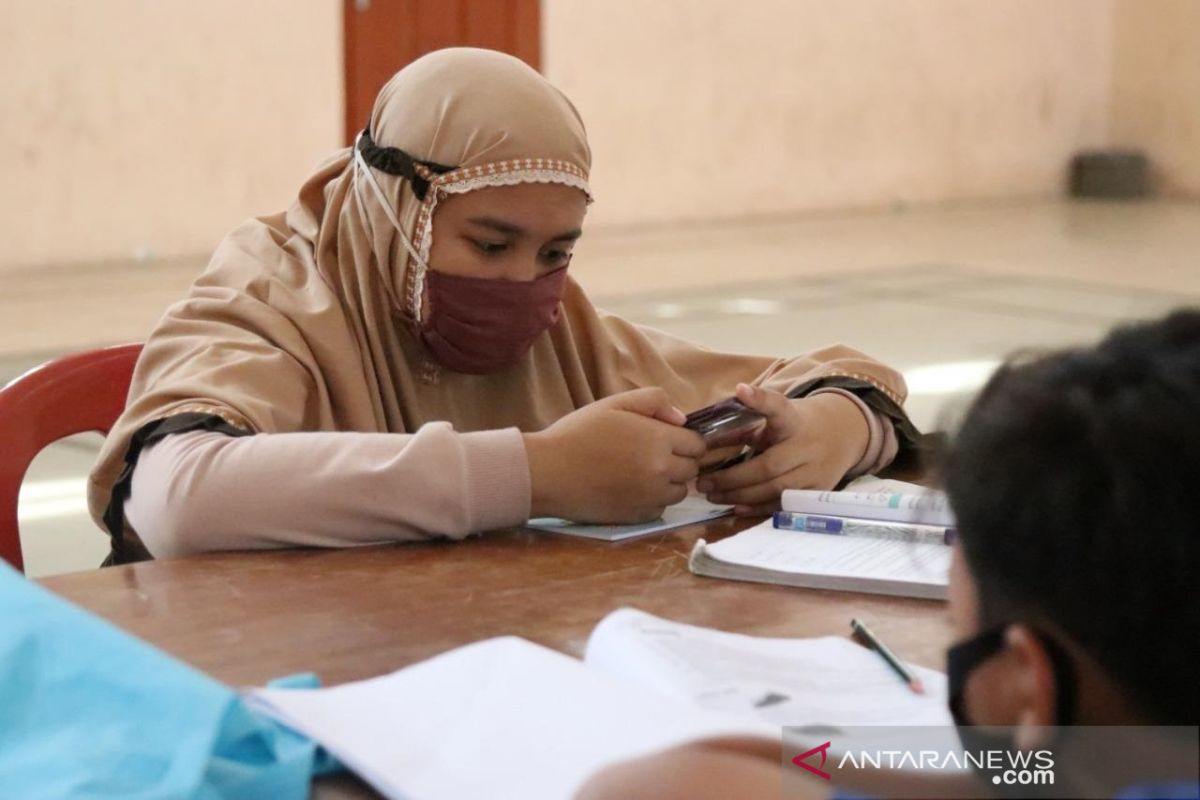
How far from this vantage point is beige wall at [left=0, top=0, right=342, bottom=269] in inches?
267

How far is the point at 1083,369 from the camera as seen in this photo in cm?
68

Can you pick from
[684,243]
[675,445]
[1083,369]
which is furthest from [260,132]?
[1083,369]

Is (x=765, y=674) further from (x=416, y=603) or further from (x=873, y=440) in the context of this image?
(x=873, y=440)

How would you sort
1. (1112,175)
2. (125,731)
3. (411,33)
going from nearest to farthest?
(125,731) < (411,33) < (1112,175)

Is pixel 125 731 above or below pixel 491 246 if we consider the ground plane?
below

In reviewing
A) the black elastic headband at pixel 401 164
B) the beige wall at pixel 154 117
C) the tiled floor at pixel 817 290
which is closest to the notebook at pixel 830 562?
the black elastic headband at pixel 401 164

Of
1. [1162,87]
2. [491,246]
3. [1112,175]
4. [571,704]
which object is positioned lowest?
[1112,175]

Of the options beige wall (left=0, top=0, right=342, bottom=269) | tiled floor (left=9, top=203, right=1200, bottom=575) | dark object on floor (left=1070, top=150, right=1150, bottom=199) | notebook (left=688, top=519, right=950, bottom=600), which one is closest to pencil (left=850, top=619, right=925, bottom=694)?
notebook (left=688, top=519, right=950, bottom=600)

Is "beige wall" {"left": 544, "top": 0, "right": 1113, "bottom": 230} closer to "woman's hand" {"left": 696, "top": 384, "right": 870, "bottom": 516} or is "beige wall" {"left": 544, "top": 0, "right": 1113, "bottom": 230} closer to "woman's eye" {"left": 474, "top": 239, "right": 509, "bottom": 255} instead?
"woman's eye" {"left": 474, "top": 239, "right": 509, "bottom": 255}

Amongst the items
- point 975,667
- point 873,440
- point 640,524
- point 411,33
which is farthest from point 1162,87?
point 975,667

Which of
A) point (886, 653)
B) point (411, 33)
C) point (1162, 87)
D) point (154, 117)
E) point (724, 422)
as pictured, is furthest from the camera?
point (1162, 87)

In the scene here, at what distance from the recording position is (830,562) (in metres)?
1.38

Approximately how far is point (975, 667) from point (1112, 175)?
11134mm

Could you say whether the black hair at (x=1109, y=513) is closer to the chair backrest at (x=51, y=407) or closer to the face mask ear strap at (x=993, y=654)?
the face mask ear strap at (x=993, y=654)
